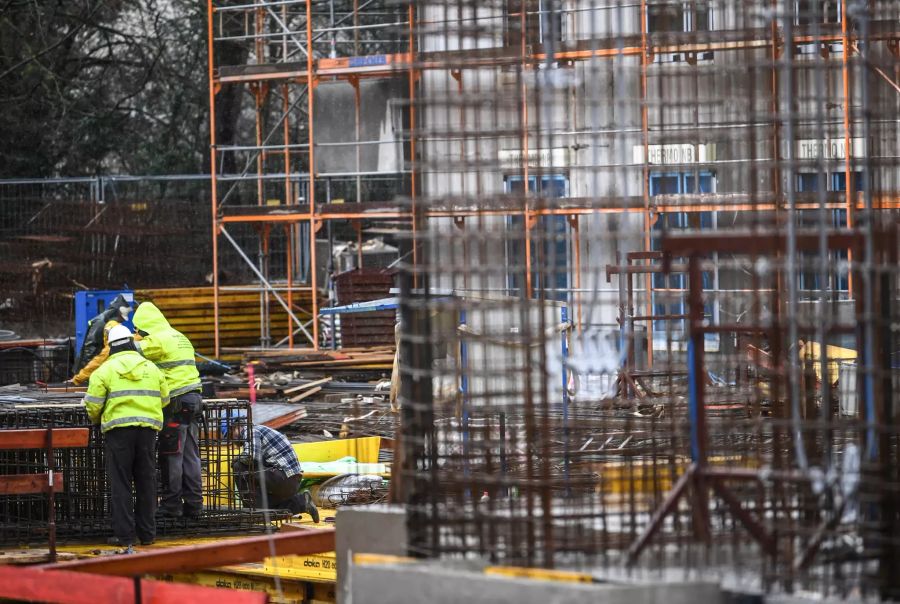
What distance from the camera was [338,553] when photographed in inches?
267

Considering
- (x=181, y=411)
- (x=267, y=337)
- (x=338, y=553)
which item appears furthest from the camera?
(x=267, y=337)

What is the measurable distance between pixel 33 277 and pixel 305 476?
18227 mm

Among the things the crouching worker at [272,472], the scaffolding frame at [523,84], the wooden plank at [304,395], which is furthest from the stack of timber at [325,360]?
the crouching worker at [272,472]

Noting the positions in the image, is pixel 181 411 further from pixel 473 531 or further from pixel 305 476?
pixel 473 531

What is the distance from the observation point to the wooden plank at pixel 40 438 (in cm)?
980

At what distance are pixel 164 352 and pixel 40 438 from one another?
192 centimetres

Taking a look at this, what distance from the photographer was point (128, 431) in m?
10.7

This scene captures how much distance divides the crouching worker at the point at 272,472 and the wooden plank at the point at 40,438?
67.0 inches

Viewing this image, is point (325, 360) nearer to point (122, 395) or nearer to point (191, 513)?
point (191, 513)

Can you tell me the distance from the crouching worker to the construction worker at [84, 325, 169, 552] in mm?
1010

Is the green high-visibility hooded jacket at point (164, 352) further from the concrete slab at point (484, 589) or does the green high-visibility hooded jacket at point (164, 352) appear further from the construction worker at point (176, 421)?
the concrete slab at point (484, 589)

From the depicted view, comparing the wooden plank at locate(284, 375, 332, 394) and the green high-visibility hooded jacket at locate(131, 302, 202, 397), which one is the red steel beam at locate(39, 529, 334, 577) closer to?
the green high-visibility hooded jacket at locate(131, 302, 202, 397)

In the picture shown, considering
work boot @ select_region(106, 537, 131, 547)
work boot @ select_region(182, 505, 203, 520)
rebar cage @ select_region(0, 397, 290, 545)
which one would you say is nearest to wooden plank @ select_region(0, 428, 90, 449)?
rebar cage @ select_region(0, 397, 290, 545)

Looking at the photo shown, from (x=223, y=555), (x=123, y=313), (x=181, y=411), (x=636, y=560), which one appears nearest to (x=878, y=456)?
(x=636, y=560)
